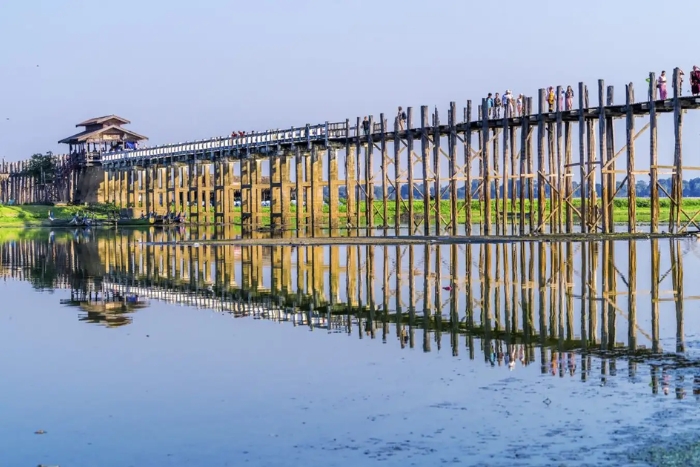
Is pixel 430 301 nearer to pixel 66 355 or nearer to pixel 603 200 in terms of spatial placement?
pixel 66 355

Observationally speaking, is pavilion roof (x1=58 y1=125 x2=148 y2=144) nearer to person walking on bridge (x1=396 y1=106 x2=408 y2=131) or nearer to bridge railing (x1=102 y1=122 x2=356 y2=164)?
bridge railing (x1=102 y1=122 x2=356 y2=164)

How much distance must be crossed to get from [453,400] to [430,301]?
34.7ft

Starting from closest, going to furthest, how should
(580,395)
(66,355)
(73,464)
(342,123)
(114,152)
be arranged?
1. (73,464)
2. (580,395)
3. (66,355)
4. (342,123)
5. (114,152)

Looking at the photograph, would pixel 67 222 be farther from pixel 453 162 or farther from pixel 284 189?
pixel 453 162

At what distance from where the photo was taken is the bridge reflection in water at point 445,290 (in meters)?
18.8

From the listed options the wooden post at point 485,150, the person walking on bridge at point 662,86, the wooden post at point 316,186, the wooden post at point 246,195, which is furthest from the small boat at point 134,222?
the person walking on bridge at point 662,86

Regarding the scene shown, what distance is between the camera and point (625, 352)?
1772 centimetres

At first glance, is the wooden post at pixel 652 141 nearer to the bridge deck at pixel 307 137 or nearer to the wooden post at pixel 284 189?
the bridge deck at pixel 307 137

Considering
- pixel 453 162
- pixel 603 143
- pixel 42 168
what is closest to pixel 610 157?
pixel 603 143

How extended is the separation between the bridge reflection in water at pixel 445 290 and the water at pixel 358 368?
91 millimetres

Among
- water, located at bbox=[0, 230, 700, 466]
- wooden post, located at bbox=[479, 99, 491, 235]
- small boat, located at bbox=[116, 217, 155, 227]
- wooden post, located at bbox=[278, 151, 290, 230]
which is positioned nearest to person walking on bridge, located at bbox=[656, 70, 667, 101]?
wooden post, located at bbox=[479, 99, 491, 235]

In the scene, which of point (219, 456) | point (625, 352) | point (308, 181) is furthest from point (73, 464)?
point (308, 181)

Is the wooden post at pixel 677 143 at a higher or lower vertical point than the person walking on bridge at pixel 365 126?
lower

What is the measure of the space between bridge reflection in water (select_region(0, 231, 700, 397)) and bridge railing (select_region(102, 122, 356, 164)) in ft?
60.8
